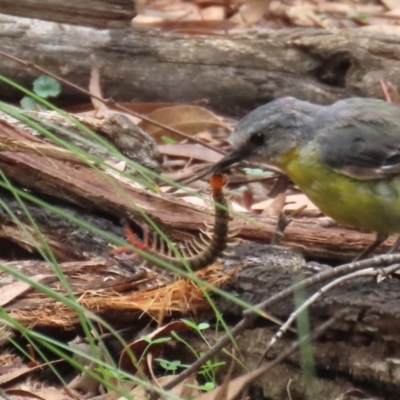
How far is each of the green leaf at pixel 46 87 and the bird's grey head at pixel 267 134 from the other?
249 cm

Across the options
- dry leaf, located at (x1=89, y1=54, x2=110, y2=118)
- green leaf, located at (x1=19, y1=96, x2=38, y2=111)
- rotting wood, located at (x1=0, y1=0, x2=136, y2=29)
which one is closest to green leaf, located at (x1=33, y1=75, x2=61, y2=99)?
green leaf, located at (x1=19, y1=96, x2=38, y2=111)

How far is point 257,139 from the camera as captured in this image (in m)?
4.30

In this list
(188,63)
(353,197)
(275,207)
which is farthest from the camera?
(188,63)

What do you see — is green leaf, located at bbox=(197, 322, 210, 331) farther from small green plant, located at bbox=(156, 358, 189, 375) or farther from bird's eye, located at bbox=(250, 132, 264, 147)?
bird's eye, located at bbox=(250, 132, 264, 147)

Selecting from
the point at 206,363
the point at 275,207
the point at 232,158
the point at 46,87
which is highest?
the point at 232,158

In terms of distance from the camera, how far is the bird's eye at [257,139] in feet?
14.0

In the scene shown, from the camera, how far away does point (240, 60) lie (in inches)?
257

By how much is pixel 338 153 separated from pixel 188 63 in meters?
2.61

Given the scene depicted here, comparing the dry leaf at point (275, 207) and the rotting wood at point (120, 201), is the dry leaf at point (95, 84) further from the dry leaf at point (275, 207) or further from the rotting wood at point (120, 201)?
the rotting wood at point (120, 201)

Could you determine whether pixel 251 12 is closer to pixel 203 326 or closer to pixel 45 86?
pixel 45 86

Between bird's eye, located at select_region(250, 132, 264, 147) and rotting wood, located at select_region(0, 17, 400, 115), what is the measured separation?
225cm

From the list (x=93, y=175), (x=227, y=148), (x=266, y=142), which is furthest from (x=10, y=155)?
(x=227, y=148)

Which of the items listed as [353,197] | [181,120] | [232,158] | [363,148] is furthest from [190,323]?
[181,120]

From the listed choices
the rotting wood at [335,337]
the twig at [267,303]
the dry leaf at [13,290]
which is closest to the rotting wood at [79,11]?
the dry leaf at [13,290]
